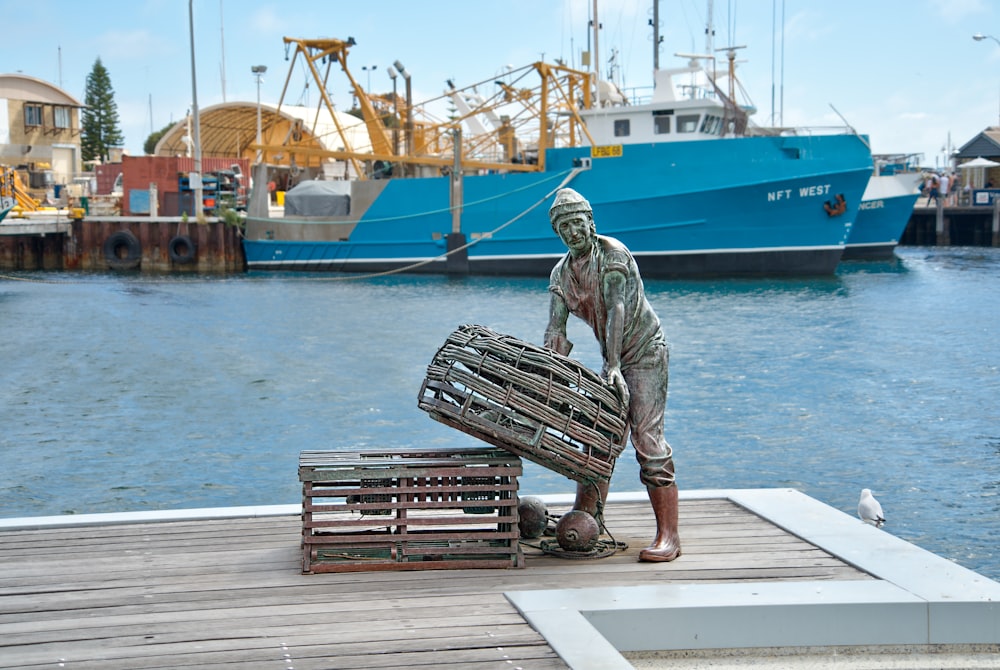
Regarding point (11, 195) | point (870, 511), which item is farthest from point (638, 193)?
point (870, 511)

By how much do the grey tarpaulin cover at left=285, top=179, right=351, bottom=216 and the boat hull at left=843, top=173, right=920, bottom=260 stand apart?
54.6 feet

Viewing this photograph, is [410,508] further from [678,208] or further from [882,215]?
[882,215]

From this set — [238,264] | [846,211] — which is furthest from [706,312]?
[238,264]

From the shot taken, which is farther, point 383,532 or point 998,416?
point 998,416

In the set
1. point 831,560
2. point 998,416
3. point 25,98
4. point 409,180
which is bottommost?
point 998,416

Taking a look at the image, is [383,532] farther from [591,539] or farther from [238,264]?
[238,264]

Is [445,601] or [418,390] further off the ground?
[445,601]

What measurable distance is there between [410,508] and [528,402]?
2.07ft

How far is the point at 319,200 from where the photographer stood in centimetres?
3712

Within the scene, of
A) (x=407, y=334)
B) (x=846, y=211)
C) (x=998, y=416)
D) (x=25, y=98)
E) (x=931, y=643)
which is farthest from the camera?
(x=25, y=98)

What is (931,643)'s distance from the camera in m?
4.04

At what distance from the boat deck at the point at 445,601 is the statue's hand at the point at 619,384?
2.16 ft

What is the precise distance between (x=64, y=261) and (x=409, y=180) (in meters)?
12.3

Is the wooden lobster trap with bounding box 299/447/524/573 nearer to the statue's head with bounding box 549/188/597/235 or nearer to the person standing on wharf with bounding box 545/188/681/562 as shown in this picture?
the person standing on wharf with bounding box 545/188/681/562
